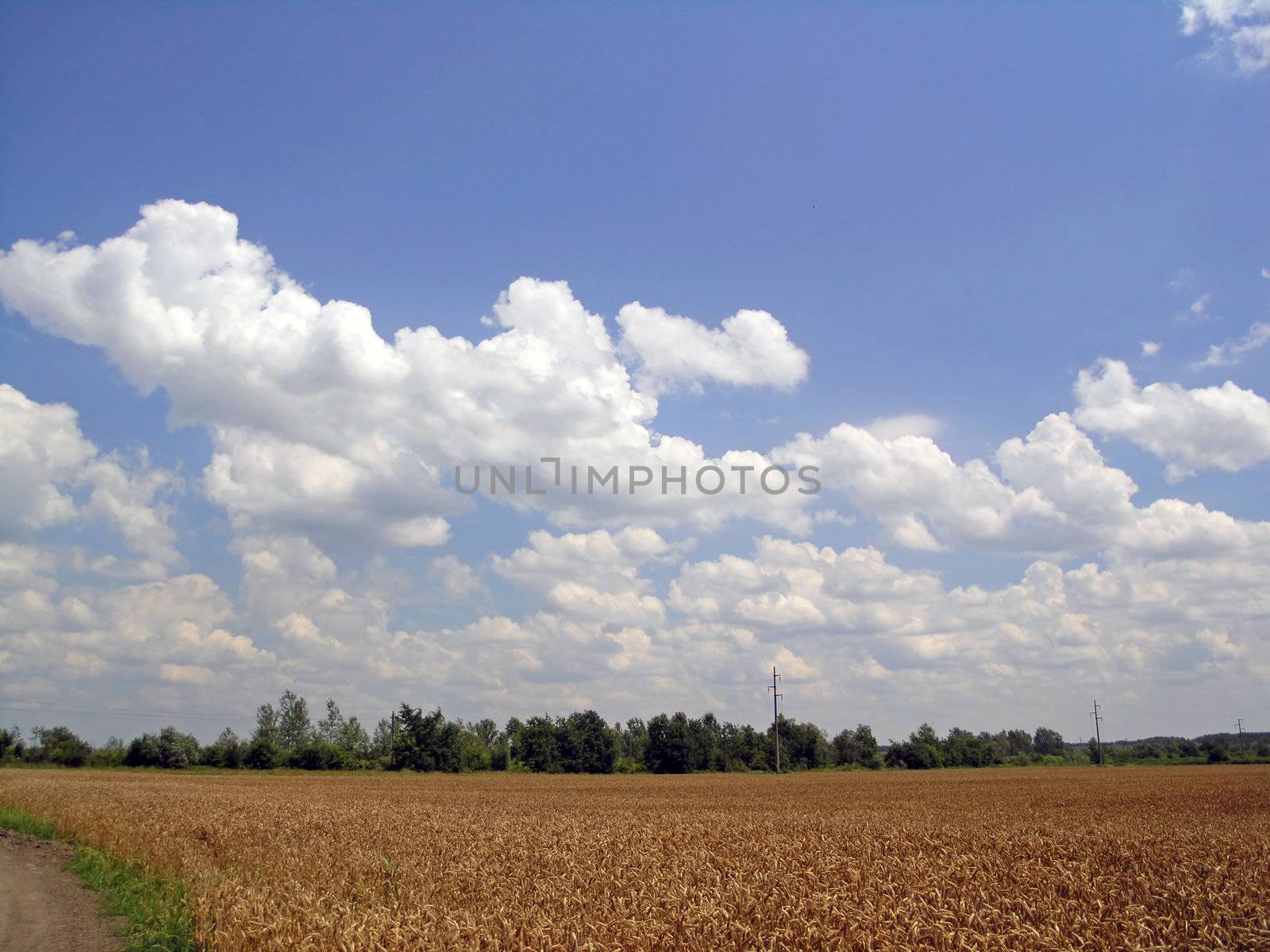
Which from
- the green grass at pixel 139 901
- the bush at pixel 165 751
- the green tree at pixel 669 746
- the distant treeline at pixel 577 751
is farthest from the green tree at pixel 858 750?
the green grass at pixel 139 901

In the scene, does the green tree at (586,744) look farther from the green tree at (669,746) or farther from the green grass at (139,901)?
the green grass at (139,901)

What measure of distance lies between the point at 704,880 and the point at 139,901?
10.7 m

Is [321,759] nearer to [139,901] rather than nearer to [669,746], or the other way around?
[669,746]

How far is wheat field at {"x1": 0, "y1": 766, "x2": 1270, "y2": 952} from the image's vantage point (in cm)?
886

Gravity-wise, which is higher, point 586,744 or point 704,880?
point 704,880

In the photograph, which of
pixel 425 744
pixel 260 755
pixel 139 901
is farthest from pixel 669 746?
pixel 139 901

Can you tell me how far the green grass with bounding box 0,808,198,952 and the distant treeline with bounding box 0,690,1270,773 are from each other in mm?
90550

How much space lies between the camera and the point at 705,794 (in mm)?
50125

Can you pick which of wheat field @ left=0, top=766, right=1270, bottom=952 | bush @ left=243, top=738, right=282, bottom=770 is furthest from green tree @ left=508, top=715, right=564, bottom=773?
wheat field @ left=0, top=766, right=1270, bottom=952

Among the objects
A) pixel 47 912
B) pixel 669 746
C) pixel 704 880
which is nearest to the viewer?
pixel 704 880

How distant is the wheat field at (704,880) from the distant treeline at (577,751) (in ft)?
283

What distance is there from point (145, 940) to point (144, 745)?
111733 mm

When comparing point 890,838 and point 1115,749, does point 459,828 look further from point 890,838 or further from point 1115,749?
point 1115,749

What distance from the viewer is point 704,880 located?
38.9 ft
